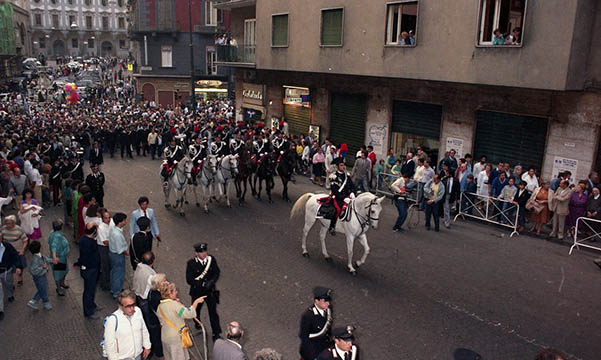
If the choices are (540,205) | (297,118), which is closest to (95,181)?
(540,205)

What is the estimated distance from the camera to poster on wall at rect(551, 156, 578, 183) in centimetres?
1488

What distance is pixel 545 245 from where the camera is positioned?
43.9 feet

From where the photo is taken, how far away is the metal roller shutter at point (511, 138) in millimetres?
15859

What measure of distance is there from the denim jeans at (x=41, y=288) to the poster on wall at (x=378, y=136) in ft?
49.0

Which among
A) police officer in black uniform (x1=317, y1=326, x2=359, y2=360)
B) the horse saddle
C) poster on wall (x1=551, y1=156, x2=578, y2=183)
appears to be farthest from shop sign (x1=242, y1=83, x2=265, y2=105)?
police officer in black uniform (x1=317, y1=326, x2=359, y2=360)

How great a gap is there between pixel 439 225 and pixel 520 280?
163 inches

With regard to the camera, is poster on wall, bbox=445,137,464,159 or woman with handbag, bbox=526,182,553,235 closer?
woman with handbag, bbox=526,182,553,235

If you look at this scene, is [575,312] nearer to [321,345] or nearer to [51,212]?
[321,345]

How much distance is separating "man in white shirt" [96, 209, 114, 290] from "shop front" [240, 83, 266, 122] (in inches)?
776

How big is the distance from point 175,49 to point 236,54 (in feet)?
70.9

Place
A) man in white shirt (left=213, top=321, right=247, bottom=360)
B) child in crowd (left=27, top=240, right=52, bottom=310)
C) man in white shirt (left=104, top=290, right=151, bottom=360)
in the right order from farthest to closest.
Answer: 1. child in crowd (left=27, top=240, right=52, bottom=310)
2. man in white shirt (left=104, top=290, right=151, bottom=360)
3. man in white shirt (left=213, top=321, right=247, bottom=360)

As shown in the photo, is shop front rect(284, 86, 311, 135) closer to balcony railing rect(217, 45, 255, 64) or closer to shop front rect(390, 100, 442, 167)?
balcony railing rect(217, 45, 255, 64)

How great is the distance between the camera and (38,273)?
903cm

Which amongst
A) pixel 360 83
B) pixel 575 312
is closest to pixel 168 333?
pixel 575 312
